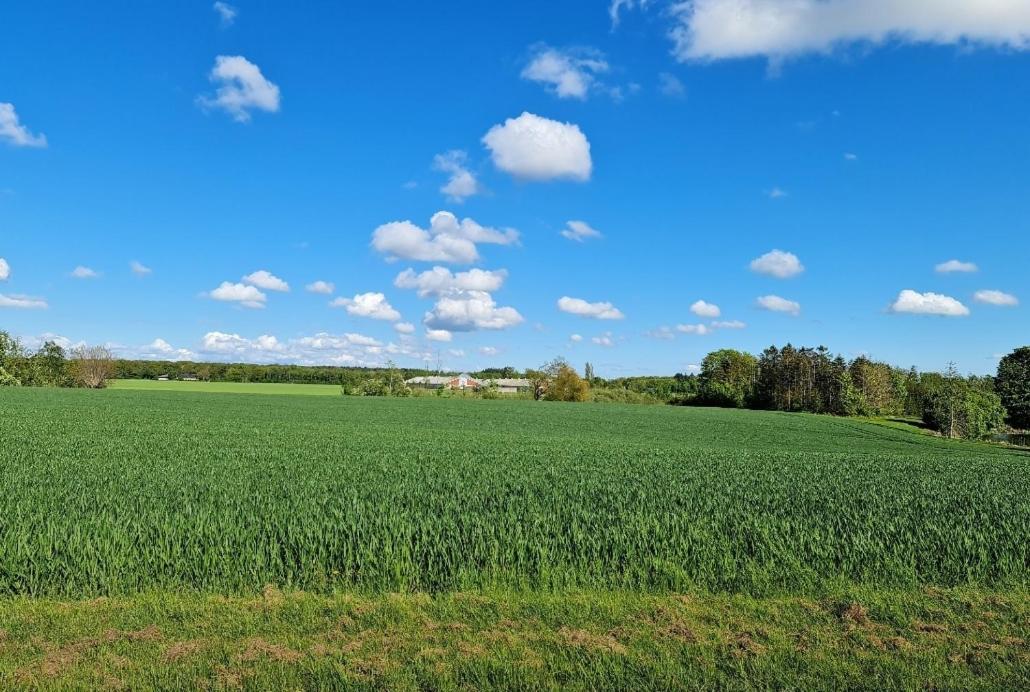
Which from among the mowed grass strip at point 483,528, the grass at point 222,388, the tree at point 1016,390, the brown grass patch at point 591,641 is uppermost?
the tree at point 1016,390

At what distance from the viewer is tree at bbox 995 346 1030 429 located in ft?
256

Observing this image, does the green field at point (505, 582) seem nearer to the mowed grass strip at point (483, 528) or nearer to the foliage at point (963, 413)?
the mowed grass strip at point (483, 528)

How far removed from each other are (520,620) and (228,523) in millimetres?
4520

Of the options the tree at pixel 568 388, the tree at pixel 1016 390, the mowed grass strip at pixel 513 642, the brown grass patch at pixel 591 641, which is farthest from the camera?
→ the tree at pixel 568 388

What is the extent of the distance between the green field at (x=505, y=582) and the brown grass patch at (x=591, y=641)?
0.03 m

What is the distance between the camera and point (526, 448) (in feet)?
75.0

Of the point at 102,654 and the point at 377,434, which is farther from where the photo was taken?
the point at 377,434

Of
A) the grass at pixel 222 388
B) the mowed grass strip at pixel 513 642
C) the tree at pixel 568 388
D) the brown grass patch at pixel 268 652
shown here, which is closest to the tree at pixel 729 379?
the tree at pixel 568 388

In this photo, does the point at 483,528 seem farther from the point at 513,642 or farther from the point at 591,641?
the point at 591,641

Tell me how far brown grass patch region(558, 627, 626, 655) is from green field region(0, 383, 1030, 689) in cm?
3

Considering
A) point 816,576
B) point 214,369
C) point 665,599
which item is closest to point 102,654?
point 665,599

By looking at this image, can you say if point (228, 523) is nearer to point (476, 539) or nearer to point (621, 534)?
point (476, 539)

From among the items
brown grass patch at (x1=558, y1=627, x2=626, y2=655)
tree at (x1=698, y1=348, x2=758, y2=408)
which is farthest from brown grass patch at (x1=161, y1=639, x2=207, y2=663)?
tree at (x1=698, y1=348, x2=758, y2=408)

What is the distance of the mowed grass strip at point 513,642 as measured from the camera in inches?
224
